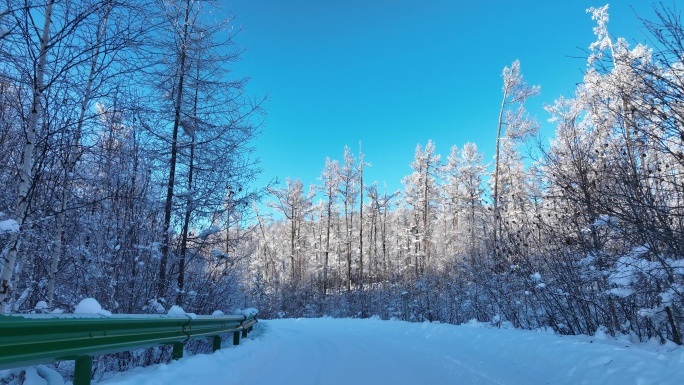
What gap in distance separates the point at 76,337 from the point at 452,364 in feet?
16.0

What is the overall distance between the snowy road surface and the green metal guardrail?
331mm

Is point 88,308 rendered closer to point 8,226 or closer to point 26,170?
point 8,226

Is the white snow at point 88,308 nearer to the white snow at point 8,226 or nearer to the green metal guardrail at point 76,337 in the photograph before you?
the green metal guardrail at point 76,337

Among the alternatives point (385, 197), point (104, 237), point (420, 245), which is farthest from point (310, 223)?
point (104, 237)

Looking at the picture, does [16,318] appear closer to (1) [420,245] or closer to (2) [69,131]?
(2) [69,131]

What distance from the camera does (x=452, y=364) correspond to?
5527 mm

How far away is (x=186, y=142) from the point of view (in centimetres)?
929

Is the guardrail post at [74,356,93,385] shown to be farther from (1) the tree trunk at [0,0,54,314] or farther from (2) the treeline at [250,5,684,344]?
(2) the treeline at [250,5,684,344]

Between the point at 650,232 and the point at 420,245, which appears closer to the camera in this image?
the point at 650,232

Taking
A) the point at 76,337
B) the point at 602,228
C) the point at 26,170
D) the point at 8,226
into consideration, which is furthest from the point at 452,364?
the point at 26,170

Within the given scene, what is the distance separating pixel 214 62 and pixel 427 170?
102ft

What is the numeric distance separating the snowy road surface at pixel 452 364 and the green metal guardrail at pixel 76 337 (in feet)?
1.08

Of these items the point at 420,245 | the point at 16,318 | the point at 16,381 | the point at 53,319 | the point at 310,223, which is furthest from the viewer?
the point at 310,223

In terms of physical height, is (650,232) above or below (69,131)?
below
